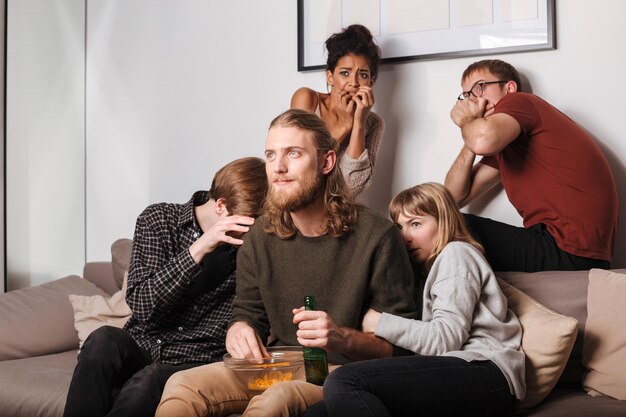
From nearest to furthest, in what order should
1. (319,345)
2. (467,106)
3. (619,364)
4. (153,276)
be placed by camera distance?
1. (319,345)
2. (619,364)
3. (153,276)
4. (467,106)

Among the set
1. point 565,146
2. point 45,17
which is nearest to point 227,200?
point 565,146

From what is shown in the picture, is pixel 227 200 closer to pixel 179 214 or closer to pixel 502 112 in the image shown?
pixel 179 214

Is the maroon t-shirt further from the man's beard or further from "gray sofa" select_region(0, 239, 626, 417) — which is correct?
the man's beard

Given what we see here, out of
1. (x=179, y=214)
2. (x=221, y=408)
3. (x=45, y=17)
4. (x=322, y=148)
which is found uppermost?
(x=45, y=17)

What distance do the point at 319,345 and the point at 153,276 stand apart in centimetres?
71

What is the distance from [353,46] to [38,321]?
1585 millimetres

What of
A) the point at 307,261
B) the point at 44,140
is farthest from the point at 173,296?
the point at 44,140

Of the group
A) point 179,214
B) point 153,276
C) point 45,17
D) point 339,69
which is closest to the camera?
point 153,276

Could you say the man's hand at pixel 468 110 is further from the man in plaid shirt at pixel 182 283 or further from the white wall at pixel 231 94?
the man in plaid shirt at pixel 182 283

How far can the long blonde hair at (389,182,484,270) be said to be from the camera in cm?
241

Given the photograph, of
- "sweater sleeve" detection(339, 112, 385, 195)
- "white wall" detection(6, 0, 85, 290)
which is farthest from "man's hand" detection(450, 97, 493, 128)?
"white wall" detection(6, 0, 85, 290)

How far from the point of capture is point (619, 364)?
89.4 inches

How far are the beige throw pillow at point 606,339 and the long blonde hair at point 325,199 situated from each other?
75cm

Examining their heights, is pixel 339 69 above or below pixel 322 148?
above
